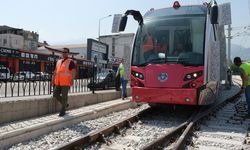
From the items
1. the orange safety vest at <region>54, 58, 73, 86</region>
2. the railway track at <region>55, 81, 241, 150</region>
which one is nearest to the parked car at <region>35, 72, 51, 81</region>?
the orange safety vest at <region>54, 58, 73, 86</region>

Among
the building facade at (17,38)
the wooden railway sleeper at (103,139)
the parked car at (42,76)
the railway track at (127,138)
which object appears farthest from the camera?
the building facade at (17,38)

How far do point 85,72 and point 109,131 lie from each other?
19.0 feet

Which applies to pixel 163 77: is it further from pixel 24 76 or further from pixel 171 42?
pixel 24 76

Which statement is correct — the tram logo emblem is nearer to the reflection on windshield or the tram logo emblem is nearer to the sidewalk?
the reflection on windshield

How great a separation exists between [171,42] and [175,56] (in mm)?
501

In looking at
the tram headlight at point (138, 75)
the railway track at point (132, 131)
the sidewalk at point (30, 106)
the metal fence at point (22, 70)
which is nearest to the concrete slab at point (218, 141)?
the railway track at point (132, 131)

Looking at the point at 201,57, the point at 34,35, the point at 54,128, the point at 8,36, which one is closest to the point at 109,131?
the point at 54,128

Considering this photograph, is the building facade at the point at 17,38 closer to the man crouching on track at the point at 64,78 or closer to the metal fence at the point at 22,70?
the metal fence at the point at 22,70

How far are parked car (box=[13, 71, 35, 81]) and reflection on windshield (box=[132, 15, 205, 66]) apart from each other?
311 cm

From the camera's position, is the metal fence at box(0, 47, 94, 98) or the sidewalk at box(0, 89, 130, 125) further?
the metal fence at box(0, 47, 94, 98)

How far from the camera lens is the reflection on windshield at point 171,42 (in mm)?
7941

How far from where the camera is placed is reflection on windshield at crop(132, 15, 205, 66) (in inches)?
313

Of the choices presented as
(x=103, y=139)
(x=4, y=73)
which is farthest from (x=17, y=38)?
(x=103, y=139)

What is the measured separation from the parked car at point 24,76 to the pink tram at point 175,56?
10.0 ft
